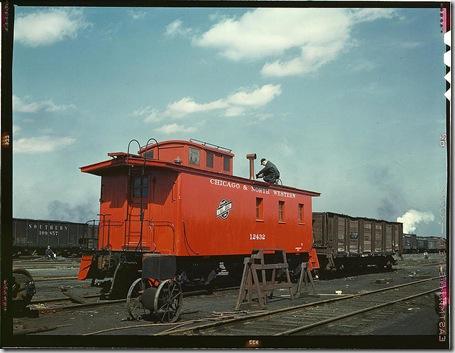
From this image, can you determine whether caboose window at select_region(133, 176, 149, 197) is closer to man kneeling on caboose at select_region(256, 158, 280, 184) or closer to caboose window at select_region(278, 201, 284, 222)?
man kneeling on caboose at select_region(256, 158, 280, 184)

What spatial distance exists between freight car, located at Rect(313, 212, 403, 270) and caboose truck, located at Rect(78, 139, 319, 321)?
798 centimetres

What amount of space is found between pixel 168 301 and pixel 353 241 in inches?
715

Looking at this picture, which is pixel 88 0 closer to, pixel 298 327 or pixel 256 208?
pixel 298 327

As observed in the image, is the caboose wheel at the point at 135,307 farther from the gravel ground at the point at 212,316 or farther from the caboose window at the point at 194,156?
the caboose window at the point at 194,156

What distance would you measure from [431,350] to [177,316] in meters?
4.95

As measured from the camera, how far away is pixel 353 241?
26.9 metres

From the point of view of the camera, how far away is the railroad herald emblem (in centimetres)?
1548

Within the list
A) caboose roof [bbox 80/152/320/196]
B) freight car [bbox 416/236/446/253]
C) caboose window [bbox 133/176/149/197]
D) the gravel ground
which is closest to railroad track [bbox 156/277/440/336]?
the gravel ground

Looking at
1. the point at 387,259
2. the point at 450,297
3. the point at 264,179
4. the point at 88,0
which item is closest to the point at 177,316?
the point at 450,297

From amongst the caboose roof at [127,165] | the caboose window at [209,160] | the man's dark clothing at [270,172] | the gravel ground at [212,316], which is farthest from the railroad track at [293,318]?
the caboose window at [209,160]

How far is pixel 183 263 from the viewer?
1498 cm

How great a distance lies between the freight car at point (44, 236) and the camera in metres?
34.0

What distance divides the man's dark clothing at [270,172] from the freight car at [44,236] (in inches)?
721

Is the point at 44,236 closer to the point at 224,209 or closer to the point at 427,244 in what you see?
the point at 224,209
